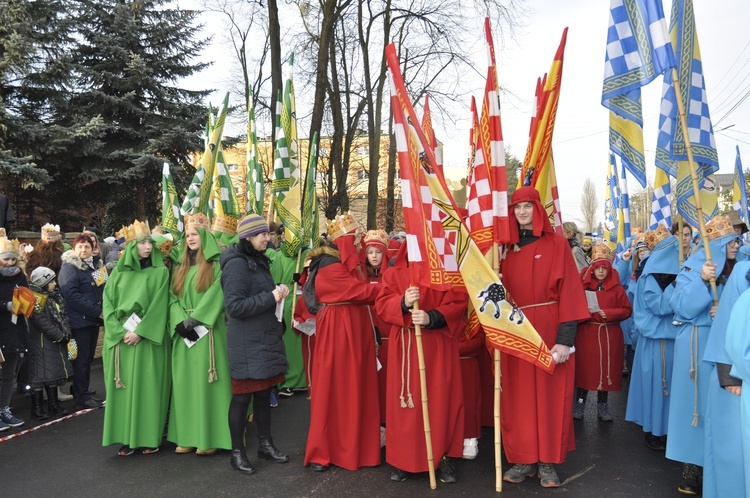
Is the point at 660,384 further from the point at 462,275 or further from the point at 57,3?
the point at 57,3

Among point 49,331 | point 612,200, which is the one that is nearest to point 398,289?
point 49,331

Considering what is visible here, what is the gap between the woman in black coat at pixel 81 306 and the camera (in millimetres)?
6844

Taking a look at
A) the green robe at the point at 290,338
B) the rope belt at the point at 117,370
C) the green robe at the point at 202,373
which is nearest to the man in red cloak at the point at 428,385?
the green robe at the point at 202,373

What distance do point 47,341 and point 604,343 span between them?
240 inches

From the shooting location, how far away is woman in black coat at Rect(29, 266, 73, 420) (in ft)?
21.4

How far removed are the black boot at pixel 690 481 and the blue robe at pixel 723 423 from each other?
566 millimetres

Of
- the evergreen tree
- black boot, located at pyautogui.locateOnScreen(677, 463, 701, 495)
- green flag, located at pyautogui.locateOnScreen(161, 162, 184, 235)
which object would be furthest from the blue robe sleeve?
the evergreen tree

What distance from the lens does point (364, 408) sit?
506 centimetres

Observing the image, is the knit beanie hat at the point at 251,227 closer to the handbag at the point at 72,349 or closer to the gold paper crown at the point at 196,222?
the gold paper crown at the point at 196,222

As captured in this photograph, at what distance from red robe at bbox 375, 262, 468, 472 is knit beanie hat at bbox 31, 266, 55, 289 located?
4244 mm

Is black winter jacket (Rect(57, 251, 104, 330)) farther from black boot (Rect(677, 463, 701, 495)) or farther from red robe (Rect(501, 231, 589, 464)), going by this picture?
black boot (Rect(677, 463, 701, 495))

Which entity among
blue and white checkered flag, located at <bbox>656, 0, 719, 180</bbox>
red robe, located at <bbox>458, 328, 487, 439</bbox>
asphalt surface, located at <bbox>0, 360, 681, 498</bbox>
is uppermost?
blue and white checkered flag, located at <bbox>656, 0, 719, 180</bbox>

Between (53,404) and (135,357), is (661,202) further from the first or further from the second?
(53,404)

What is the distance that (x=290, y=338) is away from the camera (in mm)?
7754
